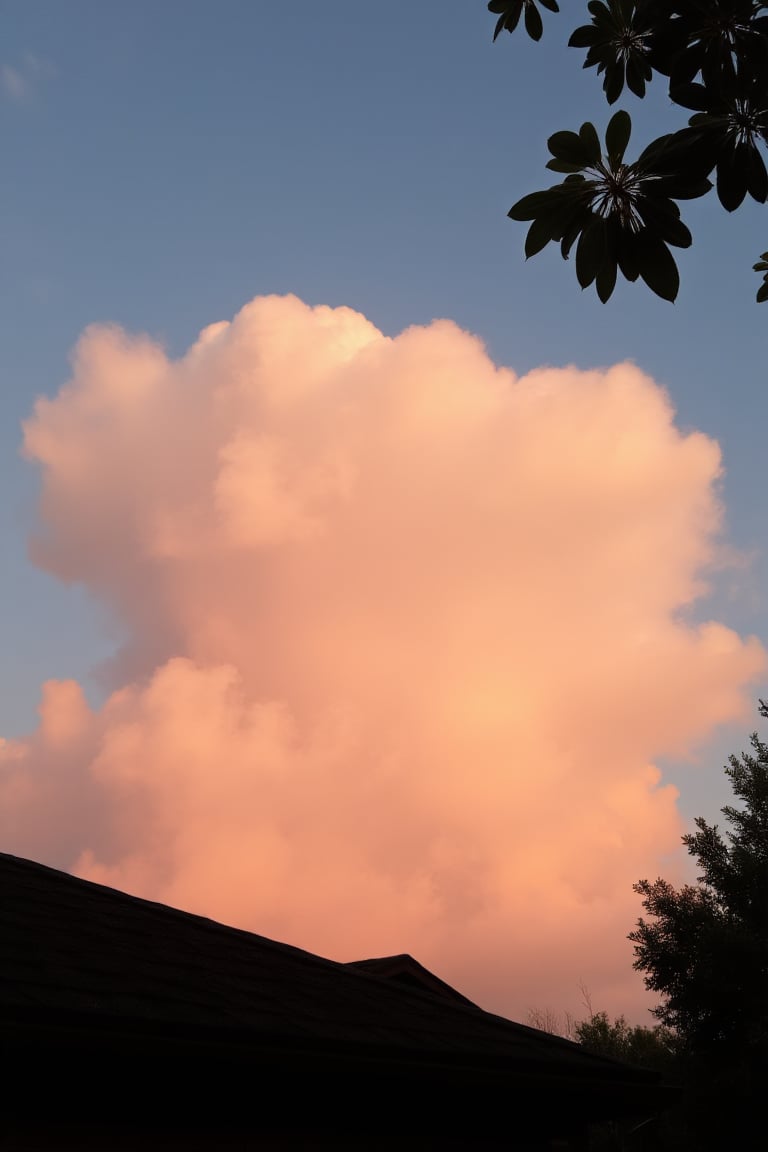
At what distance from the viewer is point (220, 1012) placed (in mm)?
5738

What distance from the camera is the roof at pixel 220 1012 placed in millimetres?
4750

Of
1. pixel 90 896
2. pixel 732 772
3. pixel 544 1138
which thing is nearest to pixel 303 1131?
pixel 544 1138

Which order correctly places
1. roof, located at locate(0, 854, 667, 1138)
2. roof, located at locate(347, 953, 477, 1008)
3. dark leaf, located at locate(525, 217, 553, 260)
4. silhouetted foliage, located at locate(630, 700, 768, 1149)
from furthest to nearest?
silhouetted foliage, located at locate(630, 700, 768, 1149), roof, located at locate(347, 953, 477, 1008), roof, located at locate(0, 854, 667, 1138), dark leaf, located at locate(525, 217, 553, 260)

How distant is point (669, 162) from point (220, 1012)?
200 inches

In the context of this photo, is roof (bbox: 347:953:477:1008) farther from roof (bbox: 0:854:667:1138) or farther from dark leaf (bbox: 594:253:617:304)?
dark leaf (bbox: 594:253:617:304)

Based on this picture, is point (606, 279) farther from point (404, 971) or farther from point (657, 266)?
point (404, 971)

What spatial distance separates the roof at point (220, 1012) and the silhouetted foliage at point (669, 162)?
4100 millimetres

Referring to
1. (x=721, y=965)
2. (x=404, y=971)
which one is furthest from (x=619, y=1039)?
(x=404, y=971)

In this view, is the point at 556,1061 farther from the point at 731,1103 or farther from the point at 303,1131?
the point at 731,1103

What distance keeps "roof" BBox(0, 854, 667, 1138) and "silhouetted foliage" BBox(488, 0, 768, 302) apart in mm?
4100

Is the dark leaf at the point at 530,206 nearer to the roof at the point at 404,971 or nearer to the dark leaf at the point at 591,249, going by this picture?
the dark leaf at the point at 591,249

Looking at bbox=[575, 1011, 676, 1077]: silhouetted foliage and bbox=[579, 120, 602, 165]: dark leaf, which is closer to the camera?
bbox=[579, 120, 602, 165]: dark leaf

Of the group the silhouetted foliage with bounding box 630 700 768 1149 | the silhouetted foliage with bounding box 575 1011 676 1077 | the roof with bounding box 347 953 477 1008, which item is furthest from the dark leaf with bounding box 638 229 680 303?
the silhouetted foliage with bounding box 575 1011 676 1077

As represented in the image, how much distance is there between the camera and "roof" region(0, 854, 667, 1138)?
187 inches
